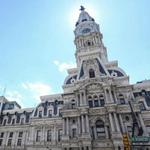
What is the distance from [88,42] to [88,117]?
1137 inches

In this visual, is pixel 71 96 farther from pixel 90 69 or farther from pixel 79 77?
pixel 90 69

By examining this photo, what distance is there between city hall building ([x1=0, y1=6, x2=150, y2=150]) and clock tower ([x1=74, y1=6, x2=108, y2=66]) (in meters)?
7.01

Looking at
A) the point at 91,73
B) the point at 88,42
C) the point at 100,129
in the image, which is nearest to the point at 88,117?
the point at 100,129

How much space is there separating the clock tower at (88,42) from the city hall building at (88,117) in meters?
7.01

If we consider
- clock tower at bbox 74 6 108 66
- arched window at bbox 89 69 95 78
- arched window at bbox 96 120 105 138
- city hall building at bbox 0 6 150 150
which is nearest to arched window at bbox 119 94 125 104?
city hall building at bbox 0 6 150 150

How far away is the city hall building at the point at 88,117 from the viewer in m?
27.5

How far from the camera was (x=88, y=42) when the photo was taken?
52250mm

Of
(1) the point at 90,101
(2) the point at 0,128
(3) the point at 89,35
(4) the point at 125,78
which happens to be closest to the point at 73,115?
(1) the point at 90,101

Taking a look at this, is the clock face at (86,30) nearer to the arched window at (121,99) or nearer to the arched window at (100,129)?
the arched window at (121,99)

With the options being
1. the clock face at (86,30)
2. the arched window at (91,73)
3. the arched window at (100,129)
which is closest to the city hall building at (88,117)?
the arched window at (100,129)

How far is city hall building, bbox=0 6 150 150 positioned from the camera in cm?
2753

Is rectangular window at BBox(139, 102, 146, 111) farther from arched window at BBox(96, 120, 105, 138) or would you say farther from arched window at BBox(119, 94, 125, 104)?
arched window at BBox(96, 120, 105, 138)

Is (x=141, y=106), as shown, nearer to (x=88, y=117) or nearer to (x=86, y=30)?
(x=88, y=117)

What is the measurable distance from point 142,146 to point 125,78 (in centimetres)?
1474
